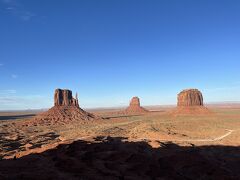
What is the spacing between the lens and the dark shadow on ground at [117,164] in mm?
22103

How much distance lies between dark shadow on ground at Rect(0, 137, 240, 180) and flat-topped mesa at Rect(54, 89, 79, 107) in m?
104

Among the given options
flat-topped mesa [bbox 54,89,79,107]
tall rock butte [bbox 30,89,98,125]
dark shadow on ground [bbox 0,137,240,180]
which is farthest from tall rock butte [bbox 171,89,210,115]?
dark shadow on ground [bbox 0,137,240,180]

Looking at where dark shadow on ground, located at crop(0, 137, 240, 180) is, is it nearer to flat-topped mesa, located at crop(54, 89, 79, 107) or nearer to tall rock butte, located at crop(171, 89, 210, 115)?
tall rock butte, located at crop(171, 89, 210, 115)

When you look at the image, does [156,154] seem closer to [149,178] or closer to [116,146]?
[116,146]

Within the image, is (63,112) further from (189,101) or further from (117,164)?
(117,164)

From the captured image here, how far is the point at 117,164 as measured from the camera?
28.1 metres

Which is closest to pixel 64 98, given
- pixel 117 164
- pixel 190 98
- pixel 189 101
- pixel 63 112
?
pixel 63 112

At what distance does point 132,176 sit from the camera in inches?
934

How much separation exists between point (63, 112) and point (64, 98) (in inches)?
560

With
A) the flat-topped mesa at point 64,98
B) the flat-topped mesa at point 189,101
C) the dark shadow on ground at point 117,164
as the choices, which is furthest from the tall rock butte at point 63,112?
the dark shadow on ground at point 117,164

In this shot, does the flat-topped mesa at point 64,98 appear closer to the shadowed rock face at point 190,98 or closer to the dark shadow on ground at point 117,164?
the shadowed rock face at point 190,98

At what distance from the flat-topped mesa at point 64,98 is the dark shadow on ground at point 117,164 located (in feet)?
342

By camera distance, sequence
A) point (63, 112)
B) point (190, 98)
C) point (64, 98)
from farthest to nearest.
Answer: point (64, 98), point (190, 98), point (63, 112)

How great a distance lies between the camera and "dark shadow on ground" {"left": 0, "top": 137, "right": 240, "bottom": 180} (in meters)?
22.1
